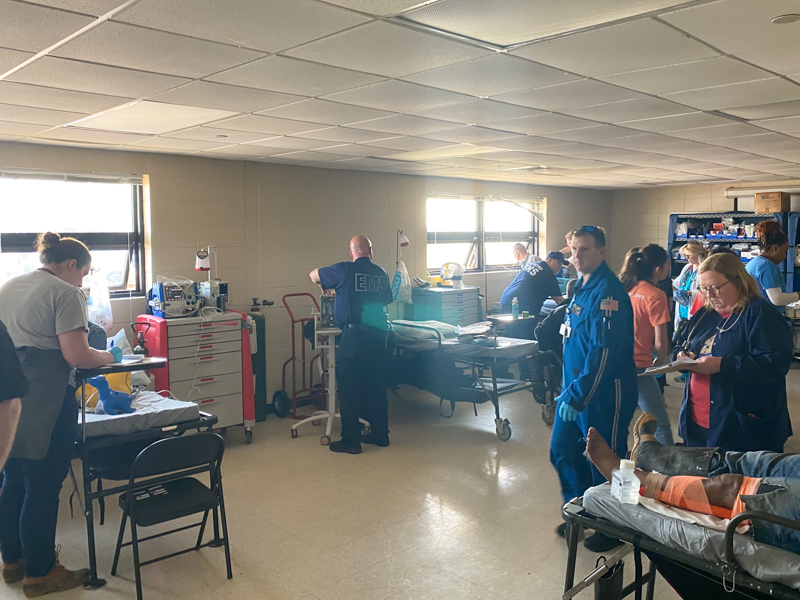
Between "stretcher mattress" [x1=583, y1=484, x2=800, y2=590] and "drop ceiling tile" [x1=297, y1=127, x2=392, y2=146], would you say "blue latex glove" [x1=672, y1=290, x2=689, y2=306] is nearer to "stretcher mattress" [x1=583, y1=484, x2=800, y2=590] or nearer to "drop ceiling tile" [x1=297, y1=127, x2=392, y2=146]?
"drop ceiling tile" [x1=297, y1=127, x2=392, y2=146]

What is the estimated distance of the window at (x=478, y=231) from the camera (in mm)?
8078

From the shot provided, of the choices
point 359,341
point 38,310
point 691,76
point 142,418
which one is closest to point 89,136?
point 38,310

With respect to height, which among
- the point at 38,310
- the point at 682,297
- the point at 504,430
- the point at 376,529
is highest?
the point at 38,310

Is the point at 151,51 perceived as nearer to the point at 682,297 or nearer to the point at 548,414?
the point at 548,414

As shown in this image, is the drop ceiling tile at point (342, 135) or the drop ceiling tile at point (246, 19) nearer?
the drop ceiling tile at point (246, 19)

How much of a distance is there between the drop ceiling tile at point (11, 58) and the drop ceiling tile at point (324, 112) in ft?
4.24

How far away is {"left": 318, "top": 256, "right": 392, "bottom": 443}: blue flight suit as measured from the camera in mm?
4980

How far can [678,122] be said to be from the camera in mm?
4105

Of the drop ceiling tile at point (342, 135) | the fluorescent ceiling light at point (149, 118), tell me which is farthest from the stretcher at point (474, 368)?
the fluorescent ceiling light at point (149, 118)

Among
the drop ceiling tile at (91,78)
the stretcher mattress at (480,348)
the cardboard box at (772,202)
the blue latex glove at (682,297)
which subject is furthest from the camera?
the cardboard box at (772,202)

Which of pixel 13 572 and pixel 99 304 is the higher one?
pixel 99 304

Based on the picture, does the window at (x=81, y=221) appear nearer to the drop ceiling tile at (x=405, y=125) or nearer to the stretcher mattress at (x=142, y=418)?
the stretcher mattress at (x=142, y=418)

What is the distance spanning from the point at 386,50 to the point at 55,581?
2.79m

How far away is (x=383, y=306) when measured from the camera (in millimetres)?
5121
